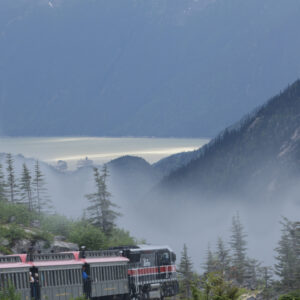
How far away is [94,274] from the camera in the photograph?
58.9m

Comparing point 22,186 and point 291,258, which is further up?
point 22,186

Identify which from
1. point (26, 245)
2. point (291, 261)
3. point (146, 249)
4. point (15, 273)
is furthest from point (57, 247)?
point (291, 261)

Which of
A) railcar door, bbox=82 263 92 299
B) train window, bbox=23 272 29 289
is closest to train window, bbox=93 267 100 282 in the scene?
railcar door, bbox=82 263 92 299

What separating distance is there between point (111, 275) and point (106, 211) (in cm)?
3568

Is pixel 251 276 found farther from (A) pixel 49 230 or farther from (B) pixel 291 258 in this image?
(A) pixel 49 230

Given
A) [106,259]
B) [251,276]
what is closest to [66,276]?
[106,259]

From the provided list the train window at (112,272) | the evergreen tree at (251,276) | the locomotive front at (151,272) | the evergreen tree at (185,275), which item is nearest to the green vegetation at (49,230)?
the evergreen tree at (185,275)

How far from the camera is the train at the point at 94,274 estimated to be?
54.5 m

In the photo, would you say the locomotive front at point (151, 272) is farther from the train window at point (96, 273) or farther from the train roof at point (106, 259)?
the train window at point (96, 273)

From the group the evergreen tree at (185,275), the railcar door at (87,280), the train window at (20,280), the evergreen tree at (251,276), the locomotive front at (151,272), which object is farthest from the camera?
the evergreen tree at (251,276)

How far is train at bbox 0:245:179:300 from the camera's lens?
179ft

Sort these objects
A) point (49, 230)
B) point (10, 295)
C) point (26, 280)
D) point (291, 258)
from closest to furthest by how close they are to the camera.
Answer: point (10, 295)
point (26, 280)
point (49, 230)
point (291, 258)

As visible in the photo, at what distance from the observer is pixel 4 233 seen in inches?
2847

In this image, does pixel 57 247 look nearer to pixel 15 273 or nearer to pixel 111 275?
pixel 111 275
